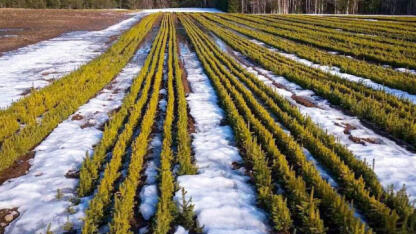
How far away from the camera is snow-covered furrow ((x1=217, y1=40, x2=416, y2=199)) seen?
5.66 m

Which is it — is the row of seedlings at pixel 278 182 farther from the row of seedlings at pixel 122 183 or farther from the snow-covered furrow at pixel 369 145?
the row of seedlings at pixel 122 183

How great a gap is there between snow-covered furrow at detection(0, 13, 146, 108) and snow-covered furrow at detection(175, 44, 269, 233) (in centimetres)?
717

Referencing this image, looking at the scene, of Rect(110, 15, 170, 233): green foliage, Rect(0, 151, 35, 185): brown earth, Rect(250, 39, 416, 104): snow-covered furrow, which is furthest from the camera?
Rect(250, 39, 416, 104): snow-covered furrow

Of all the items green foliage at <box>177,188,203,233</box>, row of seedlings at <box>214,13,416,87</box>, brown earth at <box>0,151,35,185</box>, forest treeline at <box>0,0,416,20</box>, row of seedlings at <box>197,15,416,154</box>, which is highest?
forest treeline at <box>0,0,416,20</box>

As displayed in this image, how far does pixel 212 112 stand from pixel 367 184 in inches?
207

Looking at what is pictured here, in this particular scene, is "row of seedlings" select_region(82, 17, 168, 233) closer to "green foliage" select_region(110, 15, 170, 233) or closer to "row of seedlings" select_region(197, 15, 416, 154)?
"green foliage" select_region(110, 15, 170, 233)

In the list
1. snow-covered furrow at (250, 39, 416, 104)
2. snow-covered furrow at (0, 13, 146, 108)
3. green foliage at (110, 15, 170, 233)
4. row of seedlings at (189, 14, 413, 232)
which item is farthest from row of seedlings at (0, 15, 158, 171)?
snow-covered furrow at (250, 39, 416, 104)

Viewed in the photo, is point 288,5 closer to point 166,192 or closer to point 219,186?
point 219,186

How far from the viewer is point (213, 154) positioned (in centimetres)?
689

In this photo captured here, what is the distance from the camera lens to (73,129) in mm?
8617

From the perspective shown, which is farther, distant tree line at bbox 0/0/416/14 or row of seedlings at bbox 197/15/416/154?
distant tree line at bbox 0/0/416/14

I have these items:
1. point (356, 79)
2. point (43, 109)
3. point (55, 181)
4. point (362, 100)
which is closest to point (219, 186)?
point (55, 181)

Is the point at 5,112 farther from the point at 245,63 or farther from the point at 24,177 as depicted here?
the point at 245,63

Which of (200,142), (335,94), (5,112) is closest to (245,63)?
(335,94)
